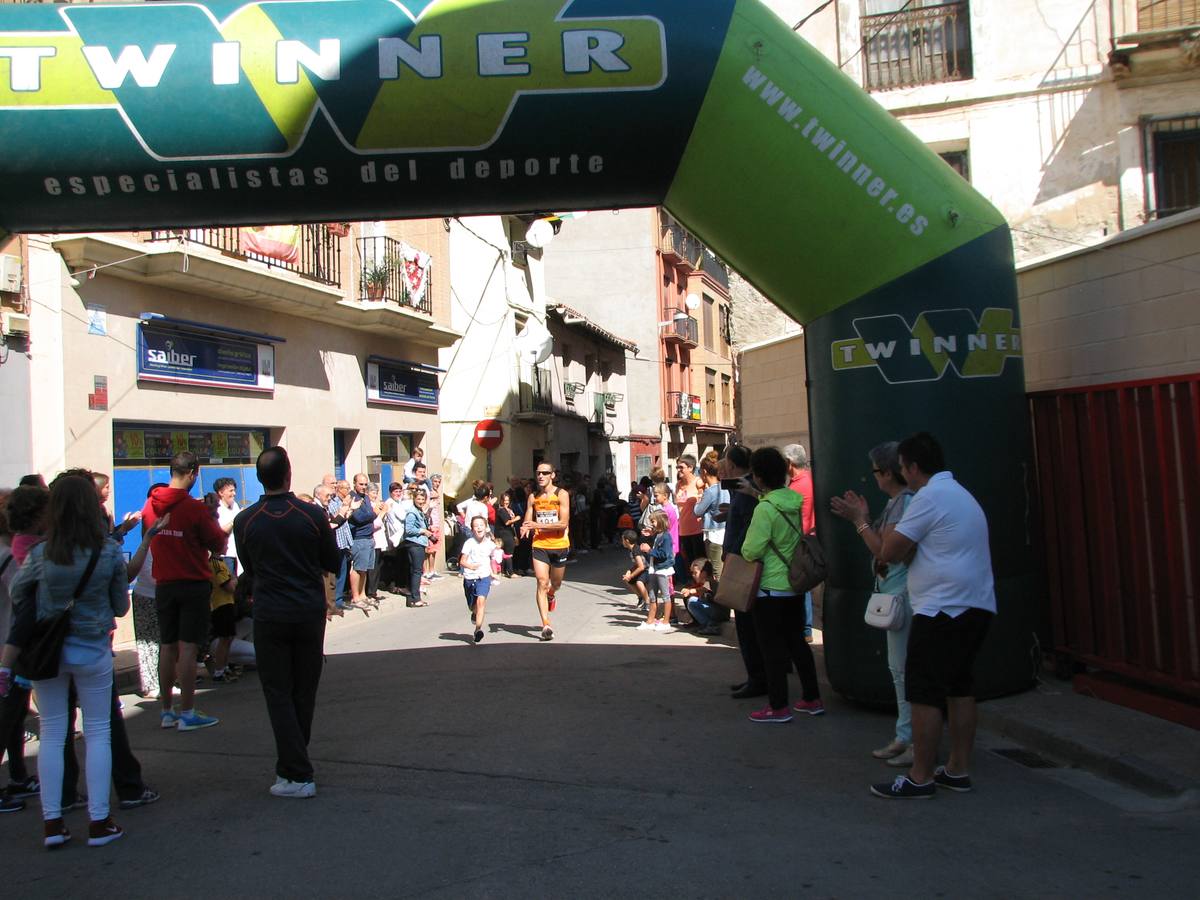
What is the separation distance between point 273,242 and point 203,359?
6.37 feet

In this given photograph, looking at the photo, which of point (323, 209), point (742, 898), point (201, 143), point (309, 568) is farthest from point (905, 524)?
point (201, 143)

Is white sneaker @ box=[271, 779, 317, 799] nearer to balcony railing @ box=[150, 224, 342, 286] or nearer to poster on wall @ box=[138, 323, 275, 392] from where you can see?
poster on wall @ box=[138, 323, 275, 392]

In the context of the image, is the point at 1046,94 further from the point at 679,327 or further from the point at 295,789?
the point at 679,327

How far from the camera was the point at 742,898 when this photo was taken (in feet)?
12.4

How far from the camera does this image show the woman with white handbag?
17.9 ft

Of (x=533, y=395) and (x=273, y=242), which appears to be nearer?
(x=273, y=242)

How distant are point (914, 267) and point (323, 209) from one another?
3669mm

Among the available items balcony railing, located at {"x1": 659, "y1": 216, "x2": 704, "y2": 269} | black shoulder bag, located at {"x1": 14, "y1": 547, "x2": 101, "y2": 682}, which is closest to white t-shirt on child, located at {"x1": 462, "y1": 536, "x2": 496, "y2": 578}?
black shoulder bag, located at {"x1": 14, "y1": 547, "x2": 101, "y2": 682}

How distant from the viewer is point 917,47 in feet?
42.8

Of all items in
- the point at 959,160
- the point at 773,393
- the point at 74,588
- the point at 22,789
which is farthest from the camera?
the point at 773,393

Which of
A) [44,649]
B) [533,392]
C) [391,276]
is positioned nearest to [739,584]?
[44,649]

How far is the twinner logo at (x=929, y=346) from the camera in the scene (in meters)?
6.32

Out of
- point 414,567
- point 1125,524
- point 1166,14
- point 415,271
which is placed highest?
point 1166,14

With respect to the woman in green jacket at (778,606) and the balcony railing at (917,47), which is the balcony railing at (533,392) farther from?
the woman in green jacket at (778,606)
